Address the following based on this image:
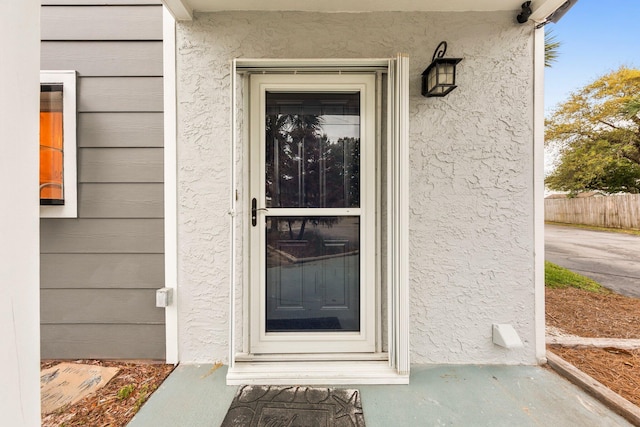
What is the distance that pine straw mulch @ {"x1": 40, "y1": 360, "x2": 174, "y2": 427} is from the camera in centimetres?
169

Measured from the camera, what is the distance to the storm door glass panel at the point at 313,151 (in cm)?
222

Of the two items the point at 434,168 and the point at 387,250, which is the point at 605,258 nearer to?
the point at 434,168

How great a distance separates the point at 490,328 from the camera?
2215 millimetres

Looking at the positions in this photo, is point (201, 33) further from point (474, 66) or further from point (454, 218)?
point (454, 218)

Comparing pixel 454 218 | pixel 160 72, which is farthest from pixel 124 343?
pixel 454 218

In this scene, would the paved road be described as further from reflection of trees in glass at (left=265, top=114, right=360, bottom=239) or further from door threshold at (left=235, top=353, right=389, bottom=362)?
reflection of trees in glass at (left=265, top=114, right=360, bottom=239)

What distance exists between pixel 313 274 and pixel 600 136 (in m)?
15.8

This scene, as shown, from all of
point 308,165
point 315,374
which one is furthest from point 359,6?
point 315,374

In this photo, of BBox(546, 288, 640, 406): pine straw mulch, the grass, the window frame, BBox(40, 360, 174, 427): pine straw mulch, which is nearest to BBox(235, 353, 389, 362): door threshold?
BBox(40, 360, 174, 427): pine straw mulch

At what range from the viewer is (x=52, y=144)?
2.20 meters

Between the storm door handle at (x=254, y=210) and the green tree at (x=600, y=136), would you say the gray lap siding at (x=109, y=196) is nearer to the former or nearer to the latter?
the storm door handle at (x=254, y=210)

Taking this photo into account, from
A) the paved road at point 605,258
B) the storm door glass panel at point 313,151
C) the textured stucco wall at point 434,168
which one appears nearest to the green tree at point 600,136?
the paved road at point 605,258

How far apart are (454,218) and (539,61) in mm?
1331

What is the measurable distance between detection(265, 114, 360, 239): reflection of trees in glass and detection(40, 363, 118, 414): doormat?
169 centimetres
